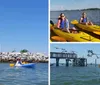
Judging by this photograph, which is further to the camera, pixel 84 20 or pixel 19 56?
pixel 19 56

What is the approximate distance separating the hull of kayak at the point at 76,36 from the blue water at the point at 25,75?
0.42 m

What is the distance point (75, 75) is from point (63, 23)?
0.64 m

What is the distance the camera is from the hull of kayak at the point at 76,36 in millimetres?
3424

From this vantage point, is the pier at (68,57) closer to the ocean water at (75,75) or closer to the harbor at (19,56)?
the ocean water at (75,75)

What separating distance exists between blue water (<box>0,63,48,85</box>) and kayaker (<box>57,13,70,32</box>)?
498 millimetres

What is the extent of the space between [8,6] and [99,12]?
111cm

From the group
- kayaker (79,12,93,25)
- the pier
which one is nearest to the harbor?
the pier

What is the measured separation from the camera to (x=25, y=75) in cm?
351

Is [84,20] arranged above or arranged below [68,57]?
above

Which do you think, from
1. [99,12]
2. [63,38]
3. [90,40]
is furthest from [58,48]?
[99,12]

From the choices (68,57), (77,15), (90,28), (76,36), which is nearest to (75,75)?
(68,57)

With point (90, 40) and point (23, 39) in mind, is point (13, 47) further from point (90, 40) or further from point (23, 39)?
point (90, 40)

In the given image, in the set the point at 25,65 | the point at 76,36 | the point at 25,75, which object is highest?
the point at 76,36

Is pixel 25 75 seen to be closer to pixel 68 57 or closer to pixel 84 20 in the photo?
pixel 68 57
